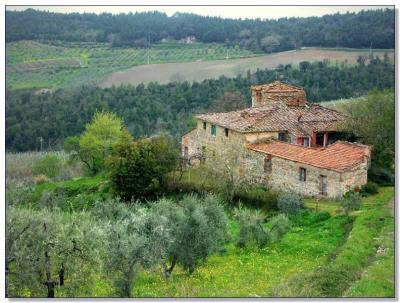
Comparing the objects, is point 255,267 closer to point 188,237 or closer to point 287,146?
point 188,237

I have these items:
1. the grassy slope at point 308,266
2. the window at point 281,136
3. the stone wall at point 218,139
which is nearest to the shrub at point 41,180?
the stone wall at point 218,139

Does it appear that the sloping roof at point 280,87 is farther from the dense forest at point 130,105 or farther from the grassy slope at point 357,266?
the grassy slope at point 357,266

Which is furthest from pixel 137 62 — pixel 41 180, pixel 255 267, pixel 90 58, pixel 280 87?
pixel 255 267

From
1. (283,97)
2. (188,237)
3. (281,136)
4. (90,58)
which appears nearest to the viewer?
(188,237)

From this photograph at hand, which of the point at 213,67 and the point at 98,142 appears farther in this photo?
the point at 213,67

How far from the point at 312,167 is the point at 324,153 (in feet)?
2.19

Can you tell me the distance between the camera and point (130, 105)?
193ft

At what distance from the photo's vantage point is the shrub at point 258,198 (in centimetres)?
2625

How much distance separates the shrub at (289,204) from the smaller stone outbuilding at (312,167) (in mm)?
1357

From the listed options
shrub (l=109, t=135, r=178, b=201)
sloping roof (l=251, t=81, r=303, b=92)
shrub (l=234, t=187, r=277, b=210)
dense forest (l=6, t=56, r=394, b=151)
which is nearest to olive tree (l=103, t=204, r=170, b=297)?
shrub (l=234, t=187, r=277, b=210)

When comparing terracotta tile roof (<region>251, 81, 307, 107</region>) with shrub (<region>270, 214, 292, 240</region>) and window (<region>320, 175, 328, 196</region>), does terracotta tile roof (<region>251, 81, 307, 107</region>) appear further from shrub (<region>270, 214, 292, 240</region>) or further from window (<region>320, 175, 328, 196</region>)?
shrub (<region>270, 214, 292, 240</region>)

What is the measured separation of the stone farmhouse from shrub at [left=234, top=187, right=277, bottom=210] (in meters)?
0.61

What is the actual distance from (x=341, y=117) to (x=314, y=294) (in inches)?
570

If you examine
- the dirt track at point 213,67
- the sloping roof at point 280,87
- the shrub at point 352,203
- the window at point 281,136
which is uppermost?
the dirt track at point 213,67
